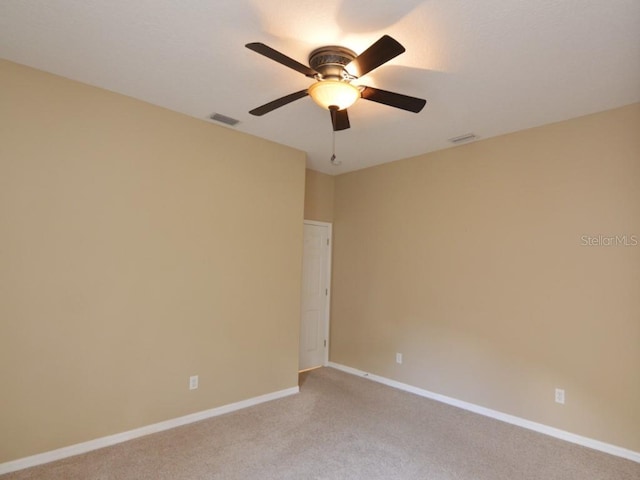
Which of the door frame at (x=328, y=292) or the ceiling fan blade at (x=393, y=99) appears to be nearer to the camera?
the ceiling fan blade at (x=393, y=99)

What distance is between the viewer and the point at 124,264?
2891 millimetres

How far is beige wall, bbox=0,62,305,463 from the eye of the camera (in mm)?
2463

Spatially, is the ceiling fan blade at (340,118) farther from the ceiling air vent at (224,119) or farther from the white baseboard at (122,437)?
the white baseboard at (122,437)

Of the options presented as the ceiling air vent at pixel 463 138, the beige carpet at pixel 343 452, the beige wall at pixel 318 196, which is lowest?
the beige carpet at pixel 343 452

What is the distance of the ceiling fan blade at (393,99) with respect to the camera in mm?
2105

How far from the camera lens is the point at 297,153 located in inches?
163

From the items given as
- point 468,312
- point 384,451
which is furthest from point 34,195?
point 468,312

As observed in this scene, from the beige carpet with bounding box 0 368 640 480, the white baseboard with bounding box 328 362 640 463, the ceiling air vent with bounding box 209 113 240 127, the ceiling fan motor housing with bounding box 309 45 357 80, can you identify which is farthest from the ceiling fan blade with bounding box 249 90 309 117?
the white baseboard with bounding box 328 362 640 463

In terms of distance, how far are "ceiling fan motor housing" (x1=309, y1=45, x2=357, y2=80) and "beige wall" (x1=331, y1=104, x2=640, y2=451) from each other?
6.93 feet

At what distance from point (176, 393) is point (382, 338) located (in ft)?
7.97

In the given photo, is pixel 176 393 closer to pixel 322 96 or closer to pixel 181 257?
pixel 181 257

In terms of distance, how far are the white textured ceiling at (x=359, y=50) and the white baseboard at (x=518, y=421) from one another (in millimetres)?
2694

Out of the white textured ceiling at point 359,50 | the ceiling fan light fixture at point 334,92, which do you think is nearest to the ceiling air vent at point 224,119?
the white textured ceiling at point 359,50

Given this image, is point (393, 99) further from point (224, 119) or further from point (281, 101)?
point (224, 119)
